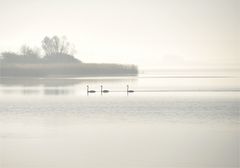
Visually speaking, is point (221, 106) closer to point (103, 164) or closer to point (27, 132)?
point (27, 132)

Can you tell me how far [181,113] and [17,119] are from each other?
4.98m

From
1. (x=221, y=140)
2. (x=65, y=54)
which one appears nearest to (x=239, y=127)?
(x=221, y=140)

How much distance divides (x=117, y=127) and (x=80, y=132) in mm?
1120

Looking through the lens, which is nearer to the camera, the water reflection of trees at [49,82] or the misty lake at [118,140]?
the misty lake at [118,140]

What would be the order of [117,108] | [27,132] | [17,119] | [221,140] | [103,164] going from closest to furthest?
[103,164], [221,140], [27,132], [17,119], [117,108]

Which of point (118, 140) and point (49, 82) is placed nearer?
point (118, 140)

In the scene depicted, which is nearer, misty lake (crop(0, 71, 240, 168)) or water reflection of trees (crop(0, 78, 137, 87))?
misty lake (crop(0, 71, 240, 168))

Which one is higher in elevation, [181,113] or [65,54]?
[65,54]

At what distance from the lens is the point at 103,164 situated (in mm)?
7633

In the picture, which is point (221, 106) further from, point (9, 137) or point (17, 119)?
point (9, 137)

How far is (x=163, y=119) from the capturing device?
1455 centimetres

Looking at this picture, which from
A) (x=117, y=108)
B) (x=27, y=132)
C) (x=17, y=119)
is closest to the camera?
(x=27, y=132)

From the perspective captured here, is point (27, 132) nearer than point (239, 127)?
Yes

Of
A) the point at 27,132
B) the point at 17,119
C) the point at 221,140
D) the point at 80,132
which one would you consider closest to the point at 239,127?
the point at 221,140
